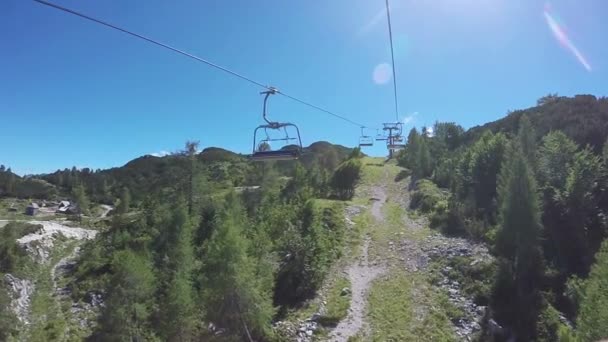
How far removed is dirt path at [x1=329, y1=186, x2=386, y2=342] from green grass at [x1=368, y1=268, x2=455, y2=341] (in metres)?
0.70

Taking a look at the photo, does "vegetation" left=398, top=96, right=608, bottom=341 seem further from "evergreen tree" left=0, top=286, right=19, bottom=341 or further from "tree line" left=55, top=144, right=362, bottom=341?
"evergreen tree" left=0, top=286, right=19, bottom=341

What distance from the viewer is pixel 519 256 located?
33.2 metres

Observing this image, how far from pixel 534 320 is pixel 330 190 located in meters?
41.4

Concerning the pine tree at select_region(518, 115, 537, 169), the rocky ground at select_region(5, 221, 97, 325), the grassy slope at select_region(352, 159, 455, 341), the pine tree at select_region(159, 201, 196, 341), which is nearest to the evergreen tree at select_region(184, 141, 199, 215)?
the pine tree at select_region(159, 201, 196, 341)

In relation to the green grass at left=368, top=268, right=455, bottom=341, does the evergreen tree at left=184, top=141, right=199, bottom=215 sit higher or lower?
higher

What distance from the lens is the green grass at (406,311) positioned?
2798 cm

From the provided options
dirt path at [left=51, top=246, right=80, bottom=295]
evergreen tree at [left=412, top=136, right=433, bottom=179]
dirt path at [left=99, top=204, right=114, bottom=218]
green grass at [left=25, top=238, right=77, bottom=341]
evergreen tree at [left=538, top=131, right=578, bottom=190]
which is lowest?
green grass at [left=25, top=238, right=77, bottom=341]

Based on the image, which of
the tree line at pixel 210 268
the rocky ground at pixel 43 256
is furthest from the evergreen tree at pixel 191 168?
the rocky ground at pixel 43 256

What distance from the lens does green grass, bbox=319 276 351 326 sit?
99.9ft

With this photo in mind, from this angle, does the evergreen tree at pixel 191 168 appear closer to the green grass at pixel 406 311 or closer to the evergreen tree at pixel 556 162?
the green grass at pixel 406 311

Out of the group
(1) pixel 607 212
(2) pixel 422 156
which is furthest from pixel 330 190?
(1) pixel 607 212

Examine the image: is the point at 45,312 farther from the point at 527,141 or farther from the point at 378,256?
the point at 527,141

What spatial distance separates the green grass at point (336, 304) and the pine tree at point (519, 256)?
11.0 metres

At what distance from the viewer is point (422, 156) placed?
76188 mm
